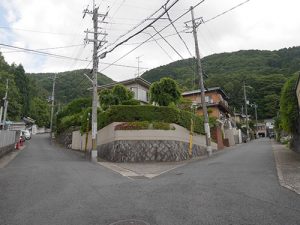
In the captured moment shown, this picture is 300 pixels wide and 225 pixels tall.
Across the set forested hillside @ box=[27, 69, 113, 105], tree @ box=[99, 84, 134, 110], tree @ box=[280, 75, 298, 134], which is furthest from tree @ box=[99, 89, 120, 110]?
tree @ box=[280, 75, 298, 134]

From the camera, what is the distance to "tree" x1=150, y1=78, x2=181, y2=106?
984 inches

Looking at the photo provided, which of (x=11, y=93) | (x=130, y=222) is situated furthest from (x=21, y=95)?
(x=130, y=222)

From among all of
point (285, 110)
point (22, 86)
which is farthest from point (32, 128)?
point (285, 110)

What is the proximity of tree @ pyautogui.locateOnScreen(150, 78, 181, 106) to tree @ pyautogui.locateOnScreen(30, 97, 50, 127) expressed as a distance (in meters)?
50.8

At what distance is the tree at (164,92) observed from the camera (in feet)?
82.0

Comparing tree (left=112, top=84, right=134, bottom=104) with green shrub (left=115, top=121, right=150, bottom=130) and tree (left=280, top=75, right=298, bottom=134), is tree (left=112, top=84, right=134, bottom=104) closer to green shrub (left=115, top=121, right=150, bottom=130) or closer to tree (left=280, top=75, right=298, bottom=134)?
green shrub (left=115, top=121, right=150, bottom=130)

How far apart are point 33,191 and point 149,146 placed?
37.2 feet

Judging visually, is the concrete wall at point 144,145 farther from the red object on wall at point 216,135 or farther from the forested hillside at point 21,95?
the forested hillside at point 21,95

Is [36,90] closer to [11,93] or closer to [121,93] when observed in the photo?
[11,93]

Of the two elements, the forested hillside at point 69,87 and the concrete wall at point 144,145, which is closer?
the concrete wall at point 144,145

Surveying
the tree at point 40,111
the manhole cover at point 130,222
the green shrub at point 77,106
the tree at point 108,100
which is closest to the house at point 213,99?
the green shrub at point 77,106

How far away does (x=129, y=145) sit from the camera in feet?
65.1

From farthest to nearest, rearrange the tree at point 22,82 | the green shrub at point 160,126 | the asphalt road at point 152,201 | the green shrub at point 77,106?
1. the tree at point 22,82
2. the green shrub at point 77,106
3. the green shrub at point 160,126
4. the asphalt road at point 152,201

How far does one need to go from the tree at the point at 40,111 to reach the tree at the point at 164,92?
50822mm
